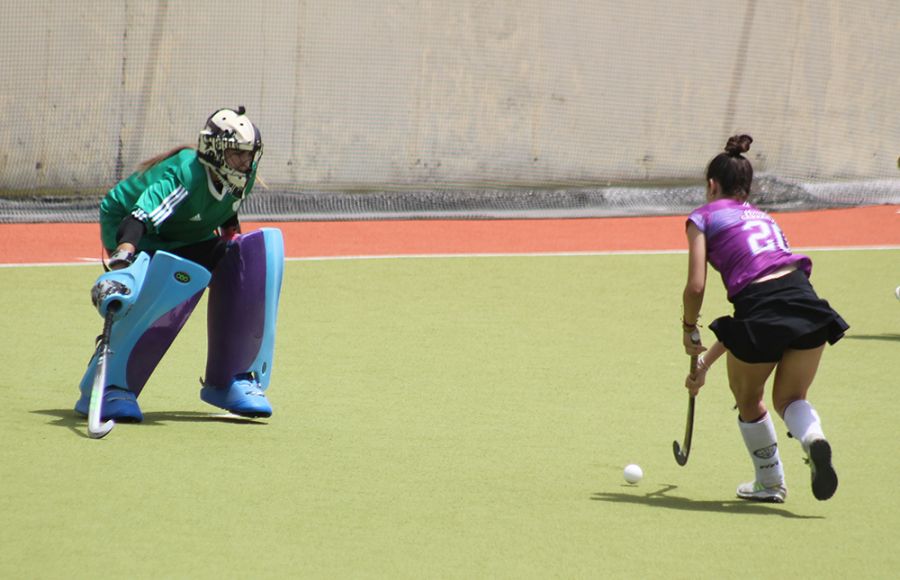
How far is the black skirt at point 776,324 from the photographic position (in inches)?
227

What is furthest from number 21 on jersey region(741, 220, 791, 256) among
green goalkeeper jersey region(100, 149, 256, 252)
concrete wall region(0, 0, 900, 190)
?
concrete wall region(0, 0, 900, 190)

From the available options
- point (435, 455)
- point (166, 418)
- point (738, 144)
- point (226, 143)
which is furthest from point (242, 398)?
point (738, 144)

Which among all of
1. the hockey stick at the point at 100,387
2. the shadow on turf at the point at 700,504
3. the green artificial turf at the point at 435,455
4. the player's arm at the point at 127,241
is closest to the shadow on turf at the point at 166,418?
the green artificial turf at the point at 435,455

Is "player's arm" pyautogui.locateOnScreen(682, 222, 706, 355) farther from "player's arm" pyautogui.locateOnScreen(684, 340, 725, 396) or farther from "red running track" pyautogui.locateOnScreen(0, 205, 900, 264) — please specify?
"red running track" pyautogui.locateOnScreen(0, 205, 900, 264)

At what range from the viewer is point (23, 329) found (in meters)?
9.42

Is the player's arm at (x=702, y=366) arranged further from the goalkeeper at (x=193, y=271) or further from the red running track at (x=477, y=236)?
the red running track at (x=477, y=236)

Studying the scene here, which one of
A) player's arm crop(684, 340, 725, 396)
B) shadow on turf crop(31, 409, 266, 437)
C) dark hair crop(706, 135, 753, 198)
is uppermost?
dark hair crop(706, 135, 753, 198)

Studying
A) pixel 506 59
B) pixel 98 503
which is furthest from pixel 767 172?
pixel 98 503

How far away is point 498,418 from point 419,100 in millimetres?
9174

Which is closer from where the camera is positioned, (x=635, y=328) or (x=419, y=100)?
(x=635, y=328)

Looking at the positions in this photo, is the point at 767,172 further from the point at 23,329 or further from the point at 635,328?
the point at 23,329

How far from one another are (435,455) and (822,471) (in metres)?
1.86

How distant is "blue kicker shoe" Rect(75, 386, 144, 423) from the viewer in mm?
6918

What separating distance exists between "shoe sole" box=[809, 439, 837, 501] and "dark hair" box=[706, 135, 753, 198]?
3.74 feet
